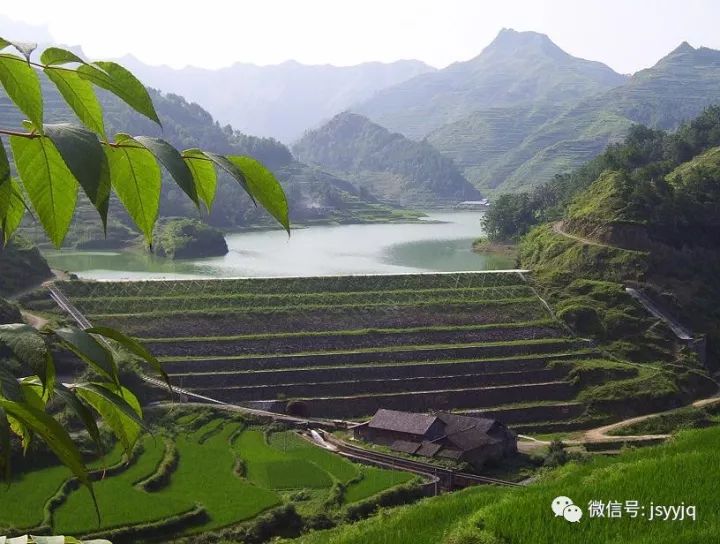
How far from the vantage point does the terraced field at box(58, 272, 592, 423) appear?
2067 cm

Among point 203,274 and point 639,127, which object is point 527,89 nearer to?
point 639,127

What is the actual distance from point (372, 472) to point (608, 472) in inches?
451

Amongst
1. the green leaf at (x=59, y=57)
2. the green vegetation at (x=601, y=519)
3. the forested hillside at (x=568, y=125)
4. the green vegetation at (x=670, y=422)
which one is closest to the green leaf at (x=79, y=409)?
the green leaf at (x=59, y=57)

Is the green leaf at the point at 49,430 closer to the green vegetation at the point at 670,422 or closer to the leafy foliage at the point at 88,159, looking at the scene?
the leafy foliage at the point at 88,159

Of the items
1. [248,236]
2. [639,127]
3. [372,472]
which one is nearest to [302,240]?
[248,236]

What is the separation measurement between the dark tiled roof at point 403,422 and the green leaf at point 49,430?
16.7 m

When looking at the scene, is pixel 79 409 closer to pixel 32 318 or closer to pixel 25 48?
pixel 25 48

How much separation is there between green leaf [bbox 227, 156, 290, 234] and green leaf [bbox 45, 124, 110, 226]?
18 centimetres

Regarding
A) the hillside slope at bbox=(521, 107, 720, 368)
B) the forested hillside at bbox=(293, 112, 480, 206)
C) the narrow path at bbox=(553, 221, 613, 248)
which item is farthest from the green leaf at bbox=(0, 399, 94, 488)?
the forested hillside at bbox=(293, 112, 480, 206)

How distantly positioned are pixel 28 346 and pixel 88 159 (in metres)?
0.22

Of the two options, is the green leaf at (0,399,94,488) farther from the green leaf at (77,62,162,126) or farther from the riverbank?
the riverbank

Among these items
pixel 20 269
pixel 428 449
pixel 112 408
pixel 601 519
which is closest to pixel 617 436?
pixel 428 449

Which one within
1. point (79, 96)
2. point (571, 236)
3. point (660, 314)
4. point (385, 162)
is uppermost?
point (385, 162)

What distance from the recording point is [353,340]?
23.0m
